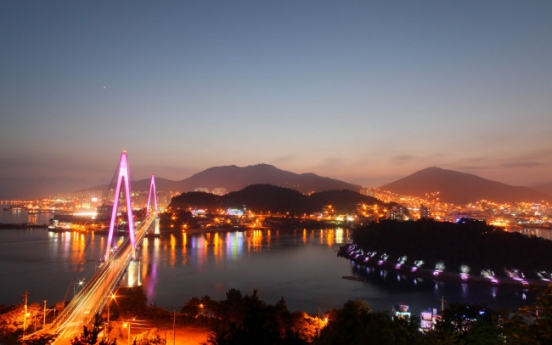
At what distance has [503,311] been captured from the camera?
0.91 meters

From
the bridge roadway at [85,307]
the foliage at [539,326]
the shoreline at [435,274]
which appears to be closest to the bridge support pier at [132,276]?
the bridge roadway at [85,307]

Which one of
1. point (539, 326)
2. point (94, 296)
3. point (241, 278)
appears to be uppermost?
point (539, 326)

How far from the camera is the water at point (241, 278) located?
5.70 metres

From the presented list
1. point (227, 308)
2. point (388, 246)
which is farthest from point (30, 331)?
point (388, 246)

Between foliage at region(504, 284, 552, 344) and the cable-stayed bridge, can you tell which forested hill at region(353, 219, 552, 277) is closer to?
the cable-stayed bridge

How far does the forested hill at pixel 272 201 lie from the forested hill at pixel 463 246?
13.7 metres

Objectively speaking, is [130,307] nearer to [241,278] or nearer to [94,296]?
[94,296]

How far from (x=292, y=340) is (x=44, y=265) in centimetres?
727

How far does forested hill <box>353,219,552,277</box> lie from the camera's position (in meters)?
7.04

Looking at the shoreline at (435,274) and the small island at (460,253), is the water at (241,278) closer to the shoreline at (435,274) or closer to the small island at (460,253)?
the shoreline at (435,274)

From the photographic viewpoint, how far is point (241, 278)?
7.05 m

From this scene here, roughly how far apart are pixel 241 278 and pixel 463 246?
3.89m

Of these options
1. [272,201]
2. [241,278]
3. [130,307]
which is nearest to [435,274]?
[241,278]

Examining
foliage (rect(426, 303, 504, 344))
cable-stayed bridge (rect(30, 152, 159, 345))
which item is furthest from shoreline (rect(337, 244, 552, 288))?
cable-stayed bridge (rect(30, 152, 159, 345))
